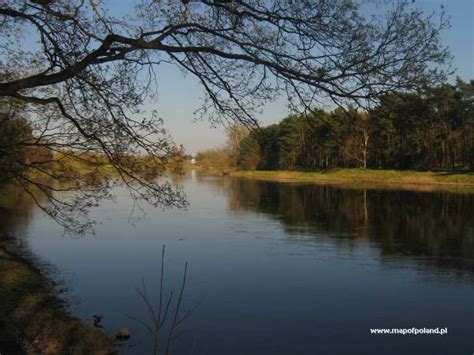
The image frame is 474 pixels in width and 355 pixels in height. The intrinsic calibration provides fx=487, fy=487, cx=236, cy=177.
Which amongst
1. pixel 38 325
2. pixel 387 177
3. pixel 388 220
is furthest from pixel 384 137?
pixel 38 325

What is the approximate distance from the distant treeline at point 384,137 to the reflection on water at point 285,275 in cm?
229

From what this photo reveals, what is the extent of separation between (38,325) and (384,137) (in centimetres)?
4539

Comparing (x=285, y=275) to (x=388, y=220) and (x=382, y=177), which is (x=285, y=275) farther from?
(x=382, y=177)

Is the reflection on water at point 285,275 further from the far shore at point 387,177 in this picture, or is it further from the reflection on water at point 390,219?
the far shore at point 387,177

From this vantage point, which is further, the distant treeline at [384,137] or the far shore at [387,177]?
the far shore at [387,177]

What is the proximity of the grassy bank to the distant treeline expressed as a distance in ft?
6.07

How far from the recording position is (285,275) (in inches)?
477

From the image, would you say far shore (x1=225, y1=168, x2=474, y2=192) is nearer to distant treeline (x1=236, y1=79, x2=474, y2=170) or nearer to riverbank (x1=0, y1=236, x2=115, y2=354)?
distant treeline (x1=236, y1=79, x2=474, y2=170)

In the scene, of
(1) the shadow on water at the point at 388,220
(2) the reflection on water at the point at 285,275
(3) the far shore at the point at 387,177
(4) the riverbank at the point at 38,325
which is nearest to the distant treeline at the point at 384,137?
(3) the far shore at the point at 387,177

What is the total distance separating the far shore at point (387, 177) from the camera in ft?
141

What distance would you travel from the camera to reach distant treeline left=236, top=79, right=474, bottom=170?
4.47 m

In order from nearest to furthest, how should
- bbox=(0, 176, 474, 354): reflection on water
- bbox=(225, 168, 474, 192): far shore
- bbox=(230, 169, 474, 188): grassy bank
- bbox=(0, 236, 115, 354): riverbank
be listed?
bbox=(0, 236, 115, 354): riverbank, bbox=(0, 176, 474, 354): reflection on water, bbox=(225, 168, 474, 192): far shore, bbox=(230, 169, 474, 188): grassy bank

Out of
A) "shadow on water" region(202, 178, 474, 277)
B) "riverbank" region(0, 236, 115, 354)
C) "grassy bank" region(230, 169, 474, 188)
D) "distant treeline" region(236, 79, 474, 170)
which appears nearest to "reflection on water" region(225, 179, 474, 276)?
"shadow on water" region(202, 178, 474, 277)

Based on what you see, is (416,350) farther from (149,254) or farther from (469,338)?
(149,254)
